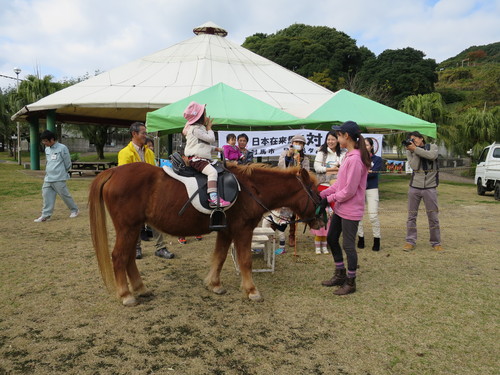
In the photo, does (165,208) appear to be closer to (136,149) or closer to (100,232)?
(100,232)

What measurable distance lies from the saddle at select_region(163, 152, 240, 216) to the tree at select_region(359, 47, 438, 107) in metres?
33.8

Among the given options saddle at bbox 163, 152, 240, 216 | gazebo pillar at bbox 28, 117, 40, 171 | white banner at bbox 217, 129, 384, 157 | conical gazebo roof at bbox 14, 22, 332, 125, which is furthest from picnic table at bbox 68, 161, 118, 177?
saddle at bbox 163, 152, 240, 216

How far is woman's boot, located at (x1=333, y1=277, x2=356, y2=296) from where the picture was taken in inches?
160

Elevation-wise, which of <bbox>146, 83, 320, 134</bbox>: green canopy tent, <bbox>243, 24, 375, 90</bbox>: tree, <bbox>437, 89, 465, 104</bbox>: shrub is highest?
<bbox>243, 24, 375, 90</bbox>: tree

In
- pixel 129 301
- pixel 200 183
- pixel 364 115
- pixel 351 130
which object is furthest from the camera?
pixel 364 115

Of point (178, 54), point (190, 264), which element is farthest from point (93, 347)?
point (178, 54)

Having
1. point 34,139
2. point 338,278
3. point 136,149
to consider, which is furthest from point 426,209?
point 34,139

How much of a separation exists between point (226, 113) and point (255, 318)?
614cm

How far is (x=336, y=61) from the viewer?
3872 centimetres

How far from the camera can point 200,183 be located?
377cm

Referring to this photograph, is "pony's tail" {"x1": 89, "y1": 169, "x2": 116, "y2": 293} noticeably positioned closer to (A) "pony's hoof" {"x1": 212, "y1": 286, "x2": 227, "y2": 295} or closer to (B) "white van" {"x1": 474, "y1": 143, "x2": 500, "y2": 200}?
(A) "pony's hoof" {"x1": 212, "y1": 286, "x2": 227, "y2": 295}

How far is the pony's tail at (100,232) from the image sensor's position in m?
3.72

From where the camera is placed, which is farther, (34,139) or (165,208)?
(34,139)

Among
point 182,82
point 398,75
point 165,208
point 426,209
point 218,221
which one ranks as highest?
point 398,75
